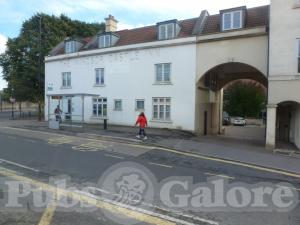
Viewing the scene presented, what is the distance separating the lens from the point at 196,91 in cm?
2078

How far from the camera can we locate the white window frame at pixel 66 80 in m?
28.0

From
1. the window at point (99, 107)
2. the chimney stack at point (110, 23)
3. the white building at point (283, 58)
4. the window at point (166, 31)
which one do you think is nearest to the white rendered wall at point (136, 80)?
the window at point (99, 107)

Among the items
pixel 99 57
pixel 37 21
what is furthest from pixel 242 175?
pixel 37 21

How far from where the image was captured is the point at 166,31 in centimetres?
2250

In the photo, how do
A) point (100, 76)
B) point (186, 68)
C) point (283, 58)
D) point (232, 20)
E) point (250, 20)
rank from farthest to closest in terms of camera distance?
point (100, 76) → point (186, 68) → point (232, 20) → point (250, 20) → point (283, 58)

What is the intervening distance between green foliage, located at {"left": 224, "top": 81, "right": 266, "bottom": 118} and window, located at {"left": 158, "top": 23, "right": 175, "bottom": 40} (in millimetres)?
32448

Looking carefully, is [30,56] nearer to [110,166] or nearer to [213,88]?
[213,88]

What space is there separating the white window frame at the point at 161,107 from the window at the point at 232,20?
6.86 meters

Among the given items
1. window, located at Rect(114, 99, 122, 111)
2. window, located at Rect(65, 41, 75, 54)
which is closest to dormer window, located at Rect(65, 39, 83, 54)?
window, located at Rect(65, 41, 75, 54)

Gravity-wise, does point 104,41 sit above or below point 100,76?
above

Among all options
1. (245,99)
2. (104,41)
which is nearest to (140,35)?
(104,41)

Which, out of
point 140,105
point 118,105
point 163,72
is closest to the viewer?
point 163,72

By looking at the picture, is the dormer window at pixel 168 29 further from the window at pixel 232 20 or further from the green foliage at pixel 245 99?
the green foliage at pixel 245 99

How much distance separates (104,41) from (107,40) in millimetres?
357
